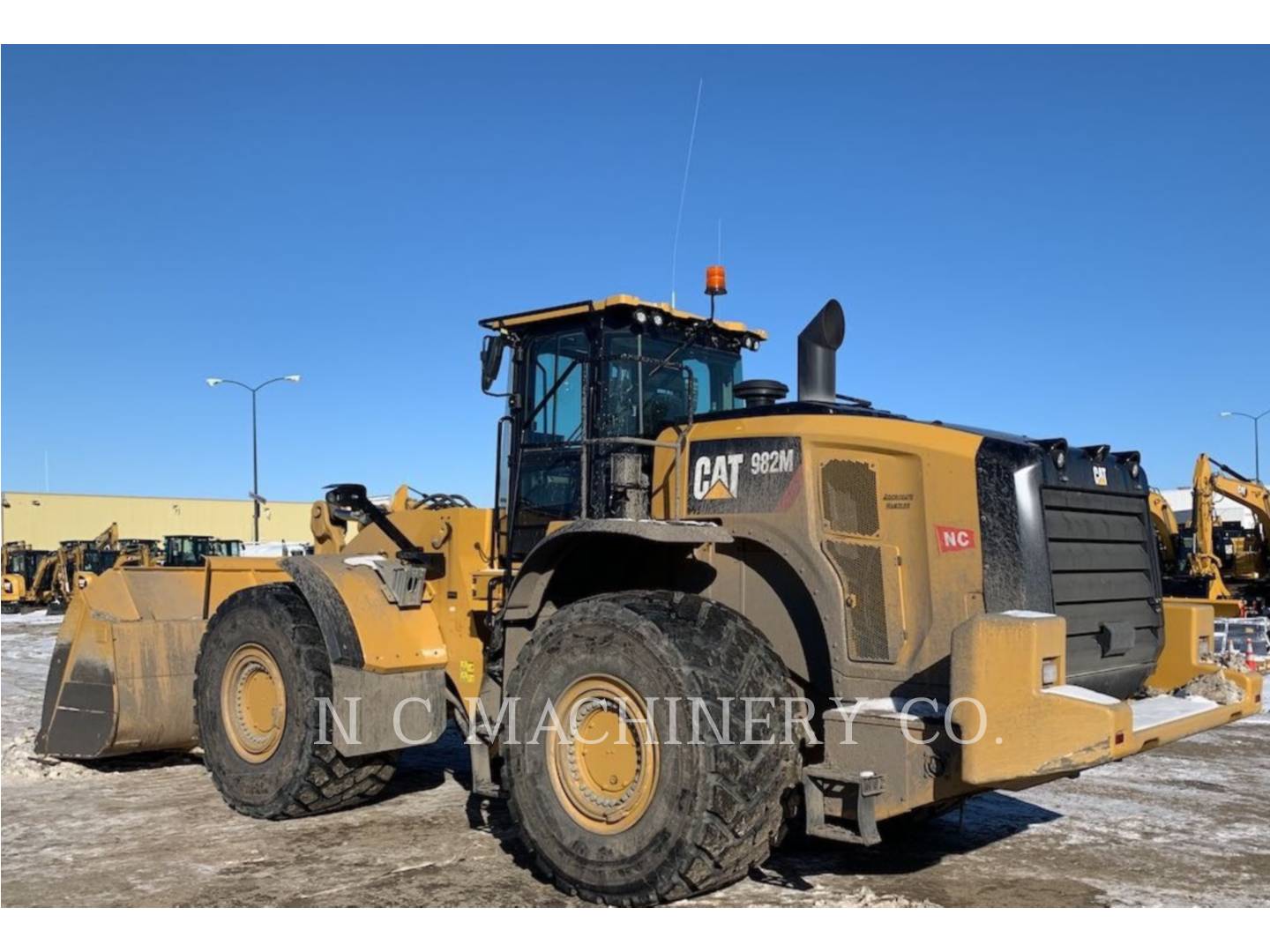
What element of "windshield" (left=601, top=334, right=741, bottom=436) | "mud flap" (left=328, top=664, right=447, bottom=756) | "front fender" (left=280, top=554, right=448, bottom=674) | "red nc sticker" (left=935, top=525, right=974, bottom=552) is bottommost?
"mud flap" (left=328, top=664, right=447, bottom=756)

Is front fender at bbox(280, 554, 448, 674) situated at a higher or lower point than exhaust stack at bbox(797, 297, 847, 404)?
lower

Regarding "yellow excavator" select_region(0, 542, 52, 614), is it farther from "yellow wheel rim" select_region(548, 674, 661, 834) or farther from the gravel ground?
"yellow wheel rim" select_region(548, 674, 661, 834)

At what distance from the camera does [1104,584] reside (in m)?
5.99

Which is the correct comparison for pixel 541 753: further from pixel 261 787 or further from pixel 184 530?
pixel 184 530

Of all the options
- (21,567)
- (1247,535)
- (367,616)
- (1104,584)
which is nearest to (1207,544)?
(1247,535)

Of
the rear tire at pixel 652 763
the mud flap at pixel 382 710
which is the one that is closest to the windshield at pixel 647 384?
the rear tire at pixel 652 763

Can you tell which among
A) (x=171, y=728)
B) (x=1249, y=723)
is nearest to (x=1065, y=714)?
(x=171, y=728)

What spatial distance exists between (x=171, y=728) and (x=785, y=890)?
529 cm

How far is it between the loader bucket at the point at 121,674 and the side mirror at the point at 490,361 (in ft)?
11.9

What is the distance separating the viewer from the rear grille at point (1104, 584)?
5.68 metres

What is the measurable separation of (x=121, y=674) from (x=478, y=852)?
3617 millimetres

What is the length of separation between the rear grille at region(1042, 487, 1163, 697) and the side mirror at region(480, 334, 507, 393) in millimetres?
3247

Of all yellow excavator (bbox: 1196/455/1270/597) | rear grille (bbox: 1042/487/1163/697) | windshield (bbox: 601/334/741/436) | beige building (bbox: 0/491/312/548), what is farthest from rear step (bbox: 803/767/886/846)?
beige building (bbox: 0/491/312/548)

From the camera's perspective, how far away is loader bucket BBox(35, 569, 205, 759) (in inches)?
339
